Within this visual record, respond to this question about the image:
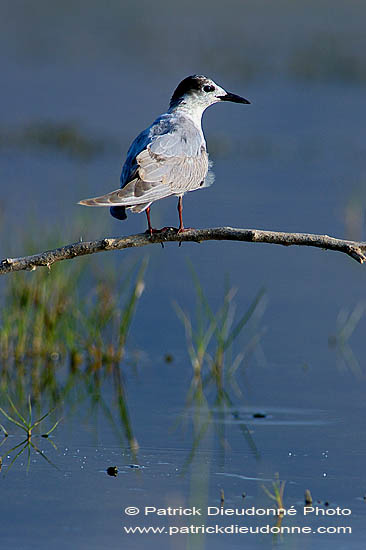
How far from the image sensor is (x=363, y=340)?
8.28m

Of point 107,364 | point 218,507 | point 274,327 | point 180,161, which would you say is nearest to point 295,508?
point 218,507

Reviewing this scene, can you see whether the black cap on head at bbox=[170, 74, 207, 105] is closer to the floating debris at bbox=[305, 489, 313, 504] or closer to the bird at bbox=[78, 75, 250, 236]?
the bird at bbox=[78, 75, 250, 236]

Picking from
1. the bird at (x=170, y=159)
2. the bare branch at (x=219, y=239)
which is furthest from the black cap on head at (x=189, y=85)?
the bare branch at (x=219, y=239)

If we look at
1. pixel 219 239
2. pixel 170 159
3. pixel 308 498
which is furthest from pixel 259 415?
pixel 219 239

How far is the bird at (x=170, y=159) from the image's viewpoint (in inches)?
218

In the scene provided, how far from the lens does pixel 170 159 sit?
5.90m

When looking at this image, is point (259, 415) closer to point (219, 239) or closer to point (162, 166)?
point (162, 166)

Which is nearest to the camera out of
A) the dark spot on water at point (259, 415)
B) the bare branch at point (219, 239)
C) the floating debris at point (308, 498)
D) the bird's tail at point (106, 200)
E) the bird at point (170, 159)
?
the bare branch at point (219, 239)

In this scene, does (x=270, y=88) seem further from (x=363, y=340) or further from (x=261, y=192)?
(x=363, y=340)

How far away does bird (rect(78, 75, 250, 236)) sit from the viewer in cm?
554

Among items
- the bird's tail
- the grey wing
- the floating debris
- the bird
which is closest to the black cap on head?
the bird

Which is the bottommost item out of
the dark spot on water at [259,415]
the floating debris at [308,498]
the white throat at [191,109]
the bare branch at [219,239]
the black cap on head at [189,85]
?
the floating debris at [308,498]

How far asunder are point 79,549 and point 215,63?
12.9 metres

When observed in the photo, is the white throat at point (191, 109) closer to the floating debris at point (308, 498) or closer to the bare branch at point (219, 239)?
the bare branch at point (219, 239)
